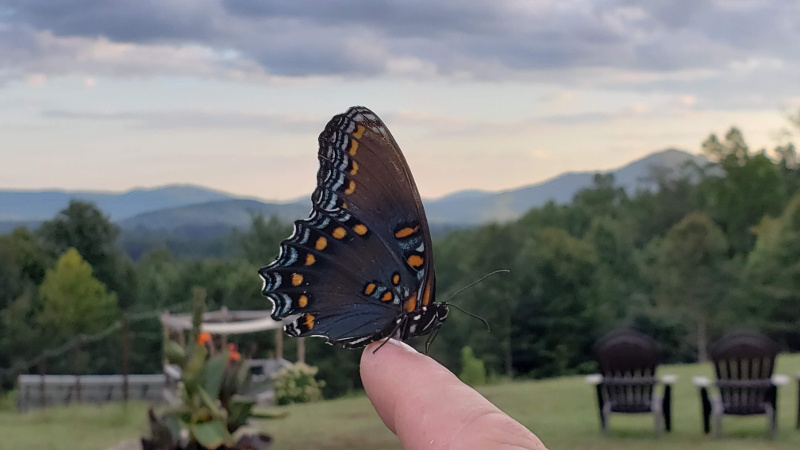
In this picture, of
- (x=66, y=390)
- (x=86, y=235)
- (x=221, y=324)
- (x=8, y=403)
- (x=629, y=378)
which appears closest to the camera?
(x=629, y=378)

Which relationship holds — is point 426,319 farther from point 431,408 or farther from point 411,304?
point 431,408

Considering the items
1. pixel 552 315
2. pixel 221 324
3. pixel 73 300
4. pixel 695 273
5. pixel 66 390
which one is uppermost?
pixel 695 273

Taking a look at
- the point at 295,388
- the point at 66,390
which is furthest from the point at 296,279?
the point at 66,390

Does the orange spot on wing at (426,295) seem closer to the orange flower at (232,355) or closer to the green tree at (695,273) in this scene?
the orange flower at (232,355)

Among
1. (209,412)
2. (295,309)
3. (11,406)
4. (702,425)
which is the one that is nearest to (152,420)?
(209,412)

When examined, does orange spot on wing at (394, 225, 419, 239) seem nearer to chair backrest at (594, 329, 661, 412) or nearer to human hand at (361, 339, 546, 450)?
human hand at (361, 339, 546, 450)

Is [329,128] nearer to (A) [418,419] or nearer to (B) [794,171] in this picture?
(A) [418,419]

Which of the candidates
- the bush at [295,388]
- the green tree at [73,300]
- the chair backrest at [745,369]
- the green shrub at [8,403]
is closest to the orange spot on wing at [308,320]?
the chair backrest at [745,369]
